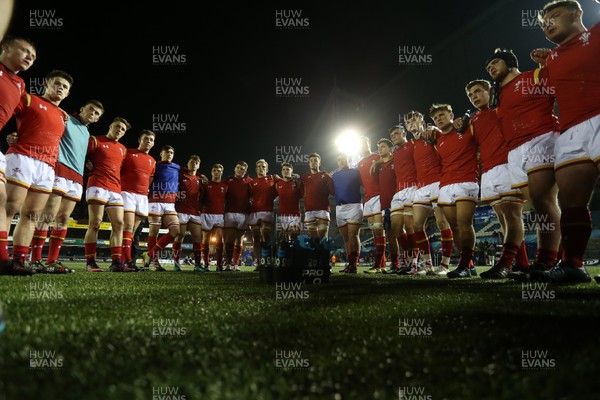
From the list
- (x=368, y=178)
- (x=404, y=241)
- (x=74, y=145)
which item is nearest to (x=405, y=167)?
(x=368, y=178)

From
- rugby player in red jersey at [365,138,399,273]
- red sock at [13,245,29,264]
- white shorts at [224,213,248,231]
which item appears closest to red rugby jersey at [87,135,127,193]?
red sock at [13,245,29,264]

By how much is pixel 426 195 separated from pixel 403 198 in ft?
2.25

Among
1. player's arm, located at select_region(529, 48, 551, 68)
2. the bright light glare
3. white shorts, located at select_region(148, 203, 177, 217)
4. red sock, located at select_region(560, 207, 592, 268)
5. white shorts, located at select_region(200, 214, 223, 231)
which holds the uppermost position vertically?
the bright light glare

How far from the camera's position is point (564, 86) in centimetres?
329

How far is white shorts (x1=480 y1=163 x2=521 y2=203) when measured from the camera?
15.2ft

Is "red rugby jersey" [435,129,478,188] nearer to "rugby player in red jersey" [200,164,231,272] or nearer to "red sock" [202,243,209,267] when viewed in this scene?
"rugby player in red jersey" [200,164,231,272]

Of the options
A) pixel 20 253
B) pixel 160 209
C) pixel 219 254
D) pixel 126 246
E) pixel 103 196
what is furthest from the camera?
pixel 219 254

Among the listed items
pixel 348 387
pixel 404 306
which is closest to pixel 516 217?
pixel 404 306

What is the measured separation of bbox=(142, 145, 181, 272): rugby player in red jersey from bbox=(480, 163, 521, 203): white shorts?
6.59 meters

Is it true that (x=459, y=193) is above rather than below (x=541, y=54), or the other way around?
below

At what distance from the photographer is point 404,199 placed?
7059 millimetres

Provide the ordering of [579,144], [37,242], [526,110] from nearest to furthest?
[579,144], [526,110], [37,242]

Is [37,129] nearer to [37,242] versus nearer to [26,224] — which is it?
[26,224]

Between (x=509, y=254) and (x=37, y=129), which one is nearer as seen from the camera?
(x=37, y=129)
